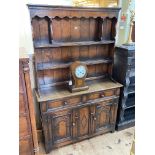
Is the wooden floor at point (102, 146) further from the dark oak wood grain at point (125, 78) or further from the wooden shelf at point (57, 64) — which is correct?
the wooden shelf at point (57, 64)

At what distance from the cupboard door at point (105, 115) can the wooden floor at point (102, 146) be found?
0.16 meters

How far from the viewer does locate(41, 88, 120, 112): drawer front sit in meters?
1.83

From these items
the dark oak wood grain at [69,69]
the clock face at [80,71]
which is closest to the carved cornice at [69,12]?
the dark oak wood grain at [69,69]

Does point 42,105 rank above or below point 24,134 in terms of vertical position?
above

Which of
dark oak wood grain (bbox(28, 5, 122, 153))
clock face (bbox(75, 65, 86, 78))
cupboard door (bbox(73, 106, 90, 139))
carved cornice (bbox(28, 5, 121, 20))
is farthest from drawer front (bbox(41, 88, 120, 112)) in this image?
carved cornice (bbox(28, 5, 121, 20))

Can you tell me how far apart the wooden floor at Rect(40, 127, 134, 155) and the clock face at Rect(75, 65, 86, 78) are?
97 centimetres

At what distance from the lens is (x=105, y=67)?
7.83 feet

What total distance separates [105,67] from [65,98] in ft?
2.83

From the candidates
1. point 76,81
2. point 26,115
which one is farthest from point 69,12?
point 26,115

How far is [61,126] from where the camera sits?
1976mm

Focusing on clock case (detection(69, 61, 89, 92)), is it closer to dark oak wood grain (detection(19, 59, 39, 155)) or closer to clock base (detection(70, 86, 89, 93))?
clock base (detection(70, 86, 89, 93))
